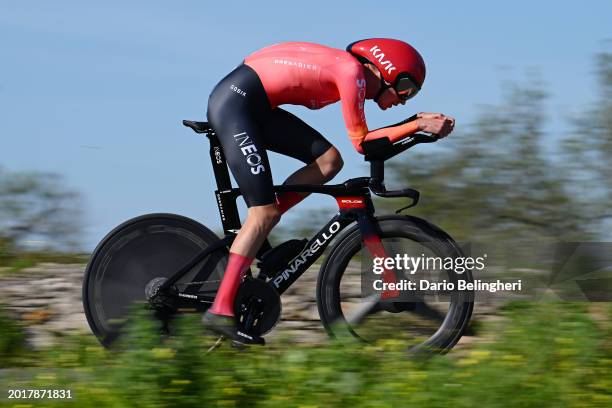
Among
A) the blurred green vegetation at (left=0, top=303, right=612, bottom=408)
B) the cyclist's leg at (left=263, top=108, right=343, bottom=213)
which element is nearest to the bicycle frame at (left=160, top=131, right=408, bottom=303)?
the cyclist's leg at (left=263, top=108, right=343, bottom=213)

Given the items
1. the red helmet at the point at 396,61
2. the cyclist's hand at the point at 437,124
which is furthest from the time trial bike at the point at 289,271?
the red helmet at the point at 396,61

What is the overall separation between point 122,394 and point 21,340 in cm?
189

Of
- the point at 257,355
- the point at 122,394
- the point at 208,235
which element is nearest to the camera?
the point at 122,394

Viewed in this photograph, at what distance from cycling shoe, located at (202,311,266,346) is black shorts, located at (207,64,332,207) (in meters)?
0.67

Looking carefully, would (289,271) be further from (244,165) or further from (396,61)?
(396,61)

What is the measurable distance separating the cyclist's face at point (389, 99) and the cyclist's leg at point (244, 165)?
0.67 meters

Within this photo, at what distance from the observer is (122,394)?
4.91 m

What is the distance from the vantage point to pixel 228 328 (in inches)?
249

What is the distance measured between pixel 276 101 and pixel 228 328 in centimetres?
132

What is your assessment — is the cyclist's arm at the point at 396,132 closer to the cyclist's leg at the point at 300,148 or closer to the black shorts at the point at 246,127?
the cyclist's leg at the point at 300,148

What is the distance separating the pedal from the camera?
6609 mm

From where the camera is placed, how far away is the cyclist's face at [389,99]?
6434 millimetres

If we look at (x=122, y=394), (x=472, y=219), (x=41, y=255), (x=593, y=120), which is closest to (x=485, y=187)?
(x=472, y=219)

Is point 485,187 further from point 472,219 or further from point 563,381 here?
point 563,381
